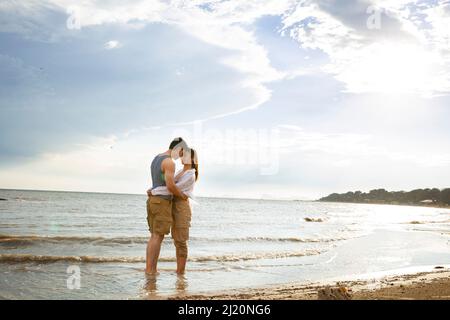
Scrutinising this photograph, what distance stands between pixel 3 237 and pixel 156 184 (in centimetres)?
963

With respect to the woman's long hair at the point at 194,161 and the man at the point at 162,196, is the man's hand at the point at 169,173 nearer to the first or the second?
the man at the point at 162,196

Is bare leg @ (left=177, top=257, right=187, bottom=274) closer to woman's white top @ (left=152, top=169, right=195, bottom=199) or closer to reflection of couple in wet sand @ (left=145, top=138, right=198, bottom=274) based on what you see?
reflection of couple in wet sand @ (left=145, top=138, right=198, bottom=274)

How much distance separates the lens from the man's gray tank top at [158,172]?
7016 millimetres

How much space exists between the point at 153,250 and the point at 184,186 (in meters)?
1.28

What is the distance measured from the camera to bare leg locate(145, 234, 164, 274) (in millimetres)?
7191

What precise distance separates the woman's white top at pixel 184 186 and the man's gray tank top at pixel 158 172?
0.08m

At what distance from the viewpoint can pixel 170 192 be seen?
707 cm

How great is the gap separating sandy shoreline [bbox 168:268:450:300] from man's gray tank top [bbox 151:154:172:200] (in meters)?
1.92

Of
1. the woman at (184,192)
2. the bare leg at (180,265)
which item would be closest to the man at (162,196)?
the woman at (184,192)

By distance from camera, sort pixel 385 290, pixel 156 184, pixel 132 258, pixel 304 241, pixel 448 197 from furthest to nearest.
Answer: pixel 448 197
pixel 304 241
pixel 132 258
pixel 156 184
pixel 385 290

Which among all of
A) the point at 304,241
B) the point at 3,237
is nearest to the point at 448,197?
the point at 304,241

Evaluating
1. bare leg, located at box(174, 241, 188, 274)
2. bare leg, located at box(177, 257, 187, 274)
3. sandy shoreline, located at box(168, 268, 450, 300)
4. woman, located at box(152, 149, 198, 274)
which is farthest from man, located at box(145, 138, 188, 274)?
sandy shoreline, located at box(168, 268, 450, 300)
